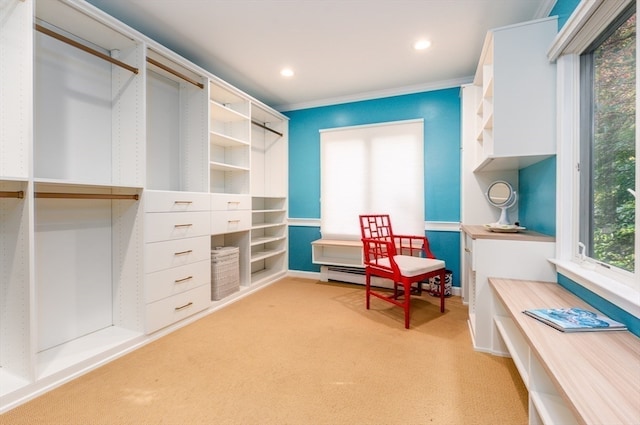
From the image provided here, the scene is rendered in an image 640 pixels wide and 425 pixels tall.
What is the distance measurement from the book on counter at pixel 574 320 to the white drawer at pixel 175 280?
7.76 ft

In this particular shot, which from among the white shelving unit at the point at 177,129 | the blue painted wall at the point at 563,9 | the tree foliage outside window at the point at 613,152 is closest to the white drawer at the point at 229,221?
the white shelving unit at the point at 177,129

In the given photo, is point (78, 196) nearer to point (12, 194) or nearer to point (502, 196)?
point (12, 194)

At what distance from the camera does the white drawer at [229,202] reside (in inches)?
111

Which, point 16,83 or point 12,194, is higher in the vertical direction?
point 16,83

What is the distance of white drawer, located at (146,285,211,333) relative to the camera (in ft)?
7.18

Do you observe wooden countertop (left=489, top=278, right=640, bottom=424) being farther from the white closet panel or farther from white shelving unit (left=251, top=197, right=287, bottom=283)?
white shelving unit (left=251, top=197, right=287, bottom=283)

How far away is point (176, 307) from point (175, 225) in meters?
0.67

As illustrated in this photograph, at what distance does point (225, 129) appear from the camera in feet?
11.4

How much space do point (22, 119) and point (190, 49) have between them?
1622mm

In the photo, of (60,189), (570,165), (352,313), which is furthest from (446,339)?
(60,189)

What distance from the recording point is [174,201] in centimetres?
236

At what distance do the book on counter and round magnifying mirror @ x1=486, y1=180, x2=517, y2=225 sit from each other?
1094mm

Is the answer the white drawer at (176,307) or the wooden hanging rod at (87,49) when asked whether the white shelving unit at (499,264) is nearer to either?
the white drawer at (176,307)

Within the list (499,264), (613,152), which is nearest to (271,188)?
(499,264)
